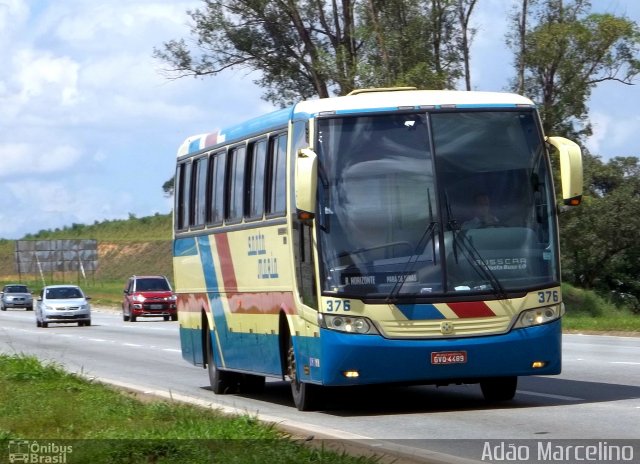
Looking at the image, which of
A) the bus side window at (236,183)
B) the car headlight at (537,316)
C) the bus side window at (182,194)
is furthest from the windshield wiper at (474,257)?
the bus side window at (182,194)

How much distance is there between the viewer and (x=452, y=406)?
1606 cm

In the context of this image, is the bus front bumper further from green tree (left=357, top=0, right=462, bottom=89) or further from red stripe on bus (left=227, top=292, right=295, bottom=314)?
green tree (left=357, top=0, right=462, bottom=89)

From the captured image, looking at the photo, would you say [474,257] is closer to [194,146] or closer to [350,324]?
[350,324]

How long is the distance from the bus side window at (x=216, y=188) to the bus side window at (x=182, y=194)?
138 centimetres

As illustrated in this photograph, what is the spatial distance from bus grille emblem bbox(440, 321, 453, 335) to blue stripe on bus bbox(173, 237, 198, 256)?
247 inches

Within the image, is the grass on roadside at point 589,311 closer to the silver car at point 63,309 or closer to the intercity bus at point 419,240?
the silver car at point 63,309

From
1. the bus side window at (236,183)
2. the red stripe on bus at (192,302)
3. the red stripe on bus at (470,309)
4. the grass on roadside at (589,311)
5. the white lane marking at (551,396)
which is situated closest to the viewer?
the red stripe on bus at (470,309)

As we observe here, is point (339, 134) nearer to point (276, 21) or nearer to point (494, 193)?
point (494, 193)

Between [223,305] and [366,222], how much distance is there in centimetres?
451

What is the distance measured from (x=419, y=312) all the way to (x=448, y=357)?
0.52m

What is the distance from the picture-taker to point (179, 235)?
21.4m

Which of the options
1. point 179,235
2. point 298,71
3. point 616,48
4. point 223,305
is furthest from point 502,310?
point 298,71

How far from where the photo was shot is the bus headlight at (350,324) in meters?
14.7

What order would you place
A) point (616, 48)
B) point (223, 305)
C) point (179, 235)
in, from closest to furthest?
point (223, 305)
point (179, 235)
point (616, 48)
